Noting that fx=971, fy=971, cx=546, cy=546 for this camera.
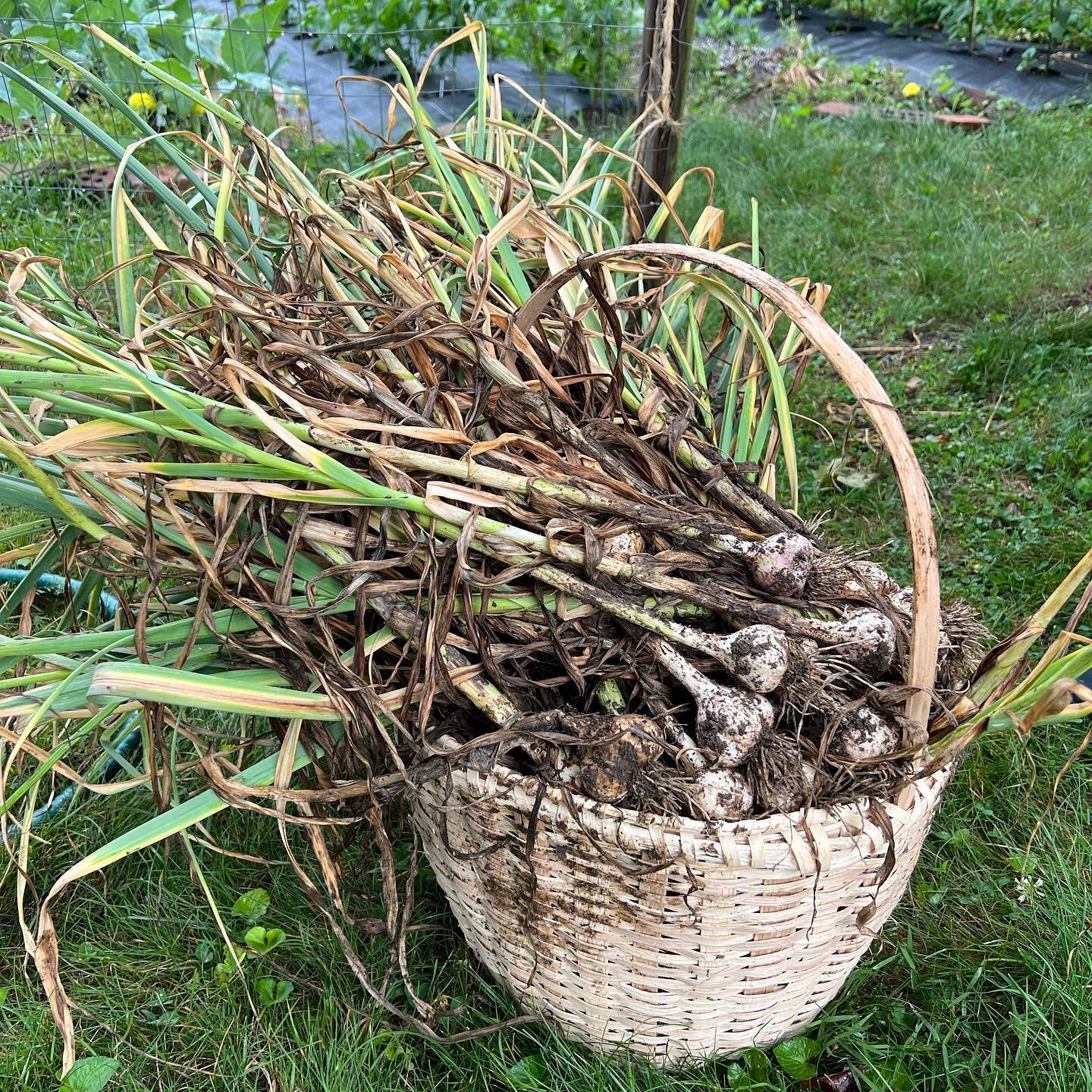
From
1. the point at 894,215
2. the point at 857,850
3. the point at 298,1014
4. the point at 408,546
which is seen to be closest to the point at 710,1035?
the point at 857,850

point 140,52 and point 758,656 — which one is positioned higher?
point 140,52

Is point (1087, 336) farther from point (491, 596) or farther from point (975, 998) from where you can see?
point (491, 596)

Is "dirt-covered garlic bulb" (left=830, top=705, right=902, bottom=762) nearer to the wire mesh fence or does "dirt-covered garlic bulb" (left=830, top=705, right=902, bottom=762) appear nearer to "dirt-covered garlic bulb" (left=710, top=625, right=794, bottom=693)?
"dirt-covered garlic bulb" (left=710, top=625, right=794, bottom=693)

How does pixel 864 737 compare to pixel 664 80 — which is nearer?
pixel 864 737

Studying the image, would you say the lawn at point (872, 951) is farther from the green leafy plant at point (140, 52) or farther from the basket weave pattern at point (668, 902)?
the green leafy plant at point (140, 52)

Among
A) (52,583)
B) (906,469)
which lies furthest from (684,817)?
(52,583)

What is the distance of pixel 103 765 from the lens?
49.7 inches

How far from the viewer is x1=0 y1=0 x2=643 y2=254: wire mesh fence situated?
270 centimetres

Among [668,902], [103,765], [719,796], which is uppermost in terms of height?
[719,796]

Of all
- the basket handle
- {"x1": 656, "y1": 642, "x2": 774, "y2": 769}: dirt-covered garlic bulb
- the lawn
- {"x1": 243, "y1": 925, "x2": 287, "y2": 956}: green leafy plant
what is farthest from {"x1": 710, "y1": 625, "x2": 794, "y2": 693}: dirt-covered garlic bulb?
{"x1": 243, "y1": 925, "x2": 287, "y2": 956}: green leafy plant

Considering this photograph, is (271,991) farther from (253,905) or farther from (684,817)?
(684,817)

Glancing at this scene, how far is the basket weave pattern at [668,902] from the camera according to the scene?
3.04 ft

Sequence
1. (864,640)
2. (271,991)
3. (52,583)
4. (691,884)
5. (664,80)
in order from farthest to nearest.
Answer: (664,80) < (52,583) < (271,991) < (864,640) < (691,884)

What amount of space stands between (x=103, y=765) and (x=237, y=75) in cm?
246
